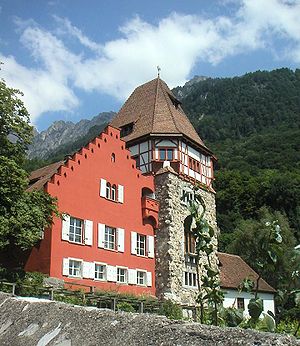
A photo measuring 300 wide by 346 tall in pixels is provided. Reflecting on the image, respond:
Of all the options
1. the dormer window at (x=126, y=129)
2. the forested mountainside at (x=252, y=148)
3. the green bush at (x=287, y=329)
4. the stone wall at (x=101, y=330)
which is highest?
the forested mountainside at (x=252, y=148)

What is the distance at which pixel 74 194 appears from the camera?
2669 centimetres

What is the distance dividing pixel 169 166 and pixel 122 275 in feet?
28.1

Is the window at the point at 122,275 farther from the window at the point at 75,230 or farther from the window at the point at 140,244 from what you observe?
the window at the point at 75,230

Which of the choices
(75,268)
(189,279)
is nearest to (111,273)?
(75,268)

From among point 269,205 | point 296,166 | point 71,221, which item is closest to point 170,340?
point 71,221

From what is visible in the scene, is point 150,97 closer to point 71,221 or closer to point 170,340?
point 71,221

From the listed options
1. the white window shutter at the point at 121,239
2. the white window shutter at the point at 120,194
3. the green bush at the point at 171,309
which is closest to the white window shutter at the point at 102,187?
the white window shutter at the point at 120,194

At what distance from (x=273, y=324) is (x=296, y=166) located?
9048 centimetres

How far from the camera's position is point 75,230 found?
86.3ft

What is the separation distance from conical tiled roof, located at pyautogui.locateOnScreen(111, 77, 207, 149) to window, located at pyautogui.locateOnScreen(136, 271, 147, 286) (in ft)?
32.9

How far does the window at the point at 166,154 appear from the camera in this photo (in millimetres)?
33566

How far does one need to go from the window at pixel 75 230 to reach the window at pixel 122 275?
11.9ft

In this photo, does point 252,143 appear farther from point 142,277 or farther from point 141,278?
point 141,278

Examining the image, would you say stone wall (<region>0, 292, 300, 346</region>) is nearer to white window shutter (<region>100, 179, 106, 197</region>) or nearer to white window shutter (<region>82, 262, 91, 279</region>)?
white window shutter (<region>82, 262, 91, 279</region>)
